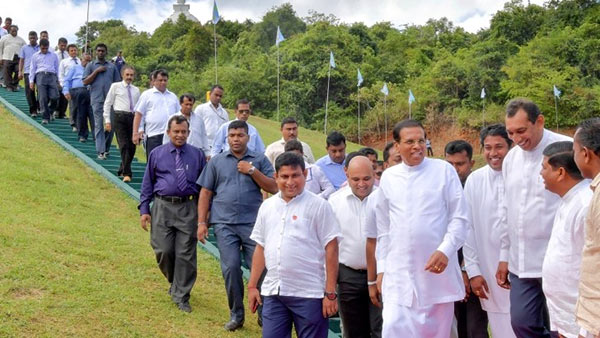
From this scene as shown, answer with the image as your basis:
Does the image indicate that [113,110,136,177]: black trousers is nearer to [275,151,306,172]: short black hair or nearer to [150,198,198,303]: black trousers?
[150,198,198,303]: black trousers

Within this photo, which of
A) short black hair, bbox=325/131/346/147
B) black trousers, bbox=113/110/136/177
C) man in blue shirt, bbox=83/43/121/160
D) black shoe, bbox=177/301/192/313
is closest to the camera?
black shoe, bbox=177/301/192/313

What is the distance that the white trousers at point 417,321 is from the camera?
16.3 ft

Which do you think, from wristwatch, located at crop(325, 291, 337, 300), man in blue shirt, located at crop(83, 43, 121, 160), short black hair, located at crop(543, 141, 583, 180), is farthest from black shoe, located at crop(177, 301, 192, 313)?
man in blue shirt, located at crop(83, 43, 121, 160)

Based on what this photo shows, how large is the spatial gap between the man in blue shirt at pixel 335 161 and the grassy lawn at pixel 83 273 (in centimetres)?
170

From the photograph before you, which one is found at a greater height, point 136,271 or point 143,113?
point 143,113

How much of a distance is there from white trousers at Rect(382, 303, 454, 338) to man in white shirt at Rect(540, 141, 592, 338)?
964 mm

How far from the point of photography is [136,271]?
25.6 feet

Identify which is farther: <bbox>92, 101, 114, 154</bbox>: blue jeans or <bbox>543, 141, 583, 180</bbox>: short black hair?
<bbox>92, 101, 114, 154</bbox>: blue jeans

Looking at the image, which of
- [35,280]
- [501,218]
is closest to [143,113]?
[35,280]

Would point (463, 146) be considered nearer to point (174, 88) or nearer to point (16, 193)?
point (16, 193)

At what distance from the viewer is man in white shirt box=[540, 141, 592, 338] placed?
3.96m

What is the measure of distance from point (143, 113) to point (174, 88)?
33.9 metres

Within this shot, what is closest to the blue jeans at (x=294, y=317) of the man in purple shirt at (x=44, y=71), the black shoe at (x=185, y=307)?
the black shoe at (x=185, y=307)

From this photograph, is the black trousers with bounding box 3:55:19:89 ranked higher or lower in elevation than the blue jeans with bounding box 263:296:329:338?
higher
